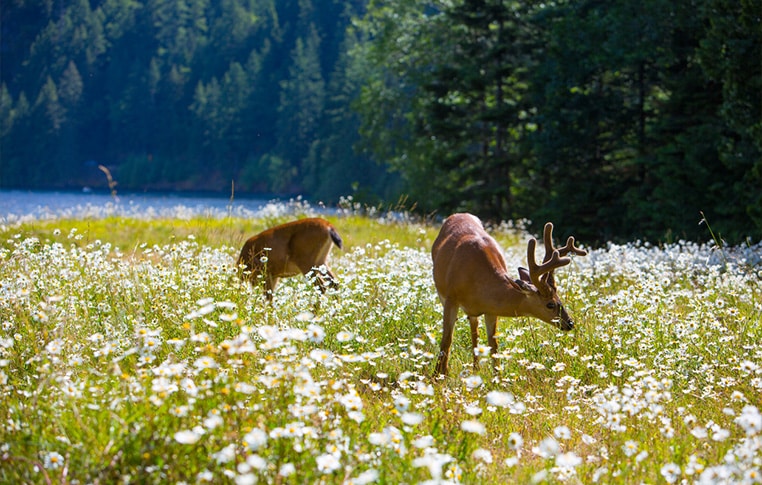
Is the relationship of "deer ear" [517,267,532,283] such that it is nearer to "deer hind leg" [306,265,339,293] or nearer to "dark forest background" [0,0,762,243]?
"deer hind leg" [306,265,339,293]

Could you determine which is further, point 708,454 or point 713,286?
point 713,286

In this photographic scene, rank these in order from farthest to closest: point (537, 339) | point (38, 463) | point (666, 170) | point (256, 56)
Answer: point (256, 56) < point (666, 170) < point (537, 339) < point (38, 463)

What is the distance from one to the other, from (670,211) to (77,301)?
52.4 ft

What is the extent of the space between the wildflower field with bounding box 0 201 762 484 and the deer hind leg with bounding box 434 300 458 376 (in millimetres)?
114

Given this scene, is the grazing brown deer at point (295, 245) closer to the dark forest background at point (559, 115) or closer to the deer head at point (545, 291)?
the dark forest background at point (559, 115)

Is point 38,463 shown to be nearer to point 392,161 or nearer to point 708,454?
point 708,454

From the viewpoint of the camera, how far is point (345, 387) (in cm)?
527

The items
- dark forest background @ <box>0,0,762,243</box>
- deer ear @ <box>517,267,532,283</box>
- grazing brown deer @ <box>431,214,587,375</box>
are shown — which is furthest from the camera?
dark forest background @ <box>0,0,762,243</box>

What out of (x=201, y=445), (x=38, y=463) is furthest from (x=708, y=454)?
(x=38, y=463)

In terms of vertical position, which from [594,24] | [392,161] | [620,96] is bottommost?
[392,161]

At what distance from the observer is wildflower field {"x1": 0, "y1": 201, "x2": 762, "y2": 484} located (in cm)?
362

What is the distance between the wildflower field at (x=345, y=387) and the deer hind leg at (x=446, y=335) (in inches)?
4.5

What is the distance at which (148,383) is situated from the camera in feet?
13.1

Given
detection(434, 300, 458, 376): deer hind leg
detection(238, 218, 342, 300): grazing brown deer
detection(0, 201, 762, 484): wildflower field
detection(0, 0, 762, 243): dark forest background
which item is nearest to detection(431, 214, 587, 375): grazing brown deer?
detection(434, 300, 458, 376): deer hind leg
